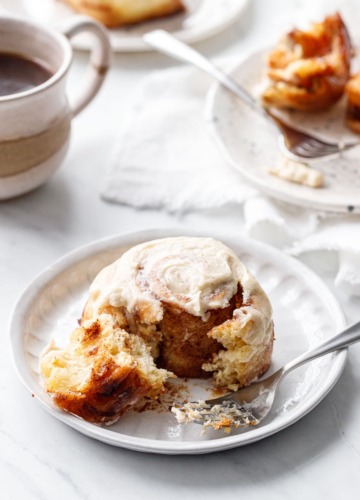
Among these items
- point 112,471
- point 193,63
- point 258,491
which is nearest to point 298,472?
point 258,491

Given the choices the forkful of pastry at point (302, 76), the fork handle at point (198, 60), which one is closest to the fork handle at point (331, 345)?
the forkful of pastry at point (302, 76)

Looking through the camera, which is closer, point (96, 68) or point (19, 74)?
point (19, 74)

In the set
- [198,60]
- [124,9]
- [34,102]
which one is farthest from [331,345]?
[124,9]

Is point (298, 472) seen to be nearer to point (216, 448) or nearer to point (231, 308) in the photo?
point (216, 448)

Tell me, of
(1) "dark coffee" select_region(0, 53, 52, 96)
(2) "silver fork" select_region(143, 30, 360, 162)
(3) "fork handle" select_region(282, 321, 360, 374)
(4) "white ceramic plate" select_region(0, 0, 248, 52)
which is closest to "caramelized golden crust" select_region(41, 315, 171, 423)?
(3) "fork handle" select_region(282, 321, 360, 374)

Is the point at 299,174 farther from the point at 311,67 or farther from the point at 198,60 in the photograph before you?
the point at 198,60

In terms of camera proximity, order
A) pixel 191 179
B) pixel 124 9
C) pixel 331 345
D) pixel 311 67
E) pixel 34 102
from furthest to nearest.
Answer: pixel 124 9
pixel 311 67
pixel 191 179
pixel 34 102
pixel 331 345
